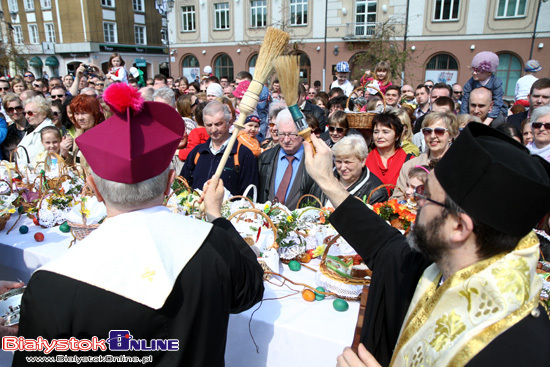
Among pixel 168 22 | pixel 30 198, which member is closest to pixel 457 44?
pixel 168 22

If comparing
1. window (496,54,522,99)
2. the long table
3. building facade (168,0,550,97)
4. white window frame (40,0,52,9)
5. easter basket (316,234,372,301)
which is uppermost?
white window frame (40,0,52,9)

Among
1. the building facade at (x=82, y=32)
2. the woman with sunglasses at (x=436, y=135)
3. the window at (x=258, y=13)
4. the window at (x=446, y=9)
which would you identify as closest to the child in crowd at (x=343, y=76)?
the woman with sunglasses at (x=436, y=135)

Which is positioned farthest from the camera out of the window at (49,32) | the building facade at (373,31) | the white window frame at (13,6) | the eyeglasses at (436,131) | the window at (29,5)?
the white window frame at (13,6)

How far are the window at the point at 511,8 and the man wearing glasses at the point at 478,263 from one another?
1028 inches

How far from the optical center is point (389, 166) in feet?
13.5

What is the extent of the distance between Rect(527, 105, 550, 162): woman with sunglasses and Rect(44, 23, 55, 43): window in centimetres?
4490

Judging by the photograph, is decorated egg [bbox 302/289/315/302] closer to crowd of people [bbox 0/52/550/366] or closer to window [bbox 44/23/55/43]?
crowd of people [bbox 0/52/550/366]

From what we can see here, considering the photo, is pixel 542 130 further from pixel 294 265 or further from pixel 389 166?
pixel 294 265

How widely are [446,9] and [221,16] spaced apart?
16.6 meters

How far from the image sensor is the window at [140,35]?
131ft

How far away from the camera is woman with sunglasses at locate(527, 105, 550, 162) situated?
350cm

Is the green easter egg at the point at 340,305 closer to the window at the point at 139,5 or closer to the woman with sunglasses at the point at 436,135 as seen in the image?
the woman with sunglasses at the point at 436,135

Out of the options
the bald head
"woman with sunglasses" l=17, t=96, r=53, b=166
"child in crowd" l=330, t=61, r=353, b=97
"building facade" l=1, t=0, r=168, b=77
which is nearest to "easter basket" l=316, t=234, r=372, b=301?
the bald head

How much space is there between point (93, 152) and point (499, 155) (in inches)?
57.6
